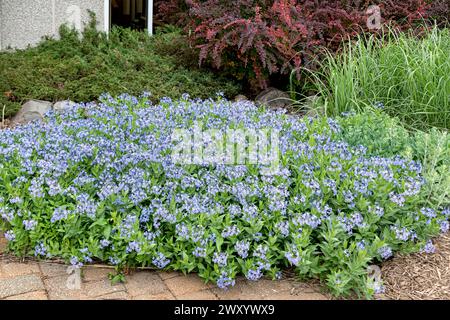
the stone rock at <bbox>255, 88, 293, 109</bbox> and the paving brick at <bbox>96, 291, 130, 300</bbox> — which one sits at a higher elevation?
the stone rock at <bbox>255, 88, 293, 109</bbox>

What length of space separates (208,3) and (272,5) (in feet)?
2.37

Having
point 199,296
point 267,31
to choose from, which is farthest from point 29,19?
point 199,296

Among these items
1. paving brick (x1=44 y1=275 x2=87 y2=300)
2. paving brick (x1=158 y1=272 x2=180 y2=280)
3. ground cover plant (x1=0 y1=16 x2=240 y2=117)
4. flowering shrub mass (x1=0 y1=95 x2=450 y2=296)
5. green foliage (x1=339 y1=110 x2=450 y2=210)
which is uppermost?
ground cover plant (x1=0 y1=16 x2=240 y2=117)

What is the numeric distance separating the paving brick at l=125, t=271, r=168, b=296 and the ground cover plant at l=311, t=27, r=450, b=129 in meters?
2.71

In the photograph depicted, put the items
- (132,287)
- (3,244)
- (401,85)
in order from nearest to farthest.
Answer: (132,287) → (3,244) → (401,85)

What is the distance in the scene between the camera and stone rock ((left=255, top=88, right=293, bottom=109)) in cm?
614

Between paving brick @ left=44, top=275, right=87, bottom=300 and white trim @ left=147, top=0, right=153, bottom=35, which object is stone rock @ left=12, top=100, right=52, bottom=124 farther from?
paving brick @ left=44, top=275, right=87, bottom=300

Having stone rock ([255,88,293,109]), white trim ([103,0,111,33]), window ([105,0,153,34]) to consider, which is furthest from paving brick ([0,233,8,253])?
window ([105,0,153,34])

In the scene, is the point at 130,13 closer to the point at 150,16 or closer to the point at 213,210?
the point at 150,16

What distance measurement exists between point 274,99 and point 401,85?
4.55 ft

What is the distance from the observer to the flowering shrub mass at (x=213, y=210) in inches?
111

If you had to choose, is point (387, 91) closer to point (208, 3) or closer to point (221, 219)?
point (208, 3)

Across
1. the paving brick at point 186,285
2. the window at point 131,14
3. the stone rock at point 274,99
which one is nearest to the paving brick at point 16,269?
the paving brick at point 186,285

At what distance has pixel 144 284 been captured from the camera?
2865 mm
